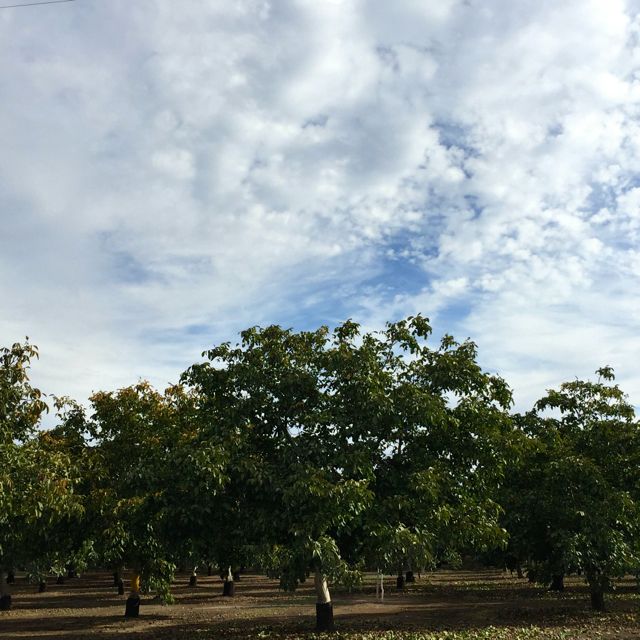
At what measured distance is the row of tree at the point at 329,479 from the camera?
15188 mm

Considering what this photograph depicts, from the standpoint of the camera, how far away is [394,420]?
16.8m

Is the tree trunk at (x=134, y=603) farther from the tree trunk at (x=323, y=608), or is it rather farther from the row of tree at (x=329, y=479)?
the tree trunk at (x=323, y=608)

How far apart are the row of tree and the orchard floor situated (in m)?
1.88

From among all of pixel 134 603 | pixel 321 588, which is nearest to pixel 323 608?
pixel 321 588

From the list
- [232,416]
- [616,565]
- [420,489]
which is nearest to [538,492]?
[616,565]

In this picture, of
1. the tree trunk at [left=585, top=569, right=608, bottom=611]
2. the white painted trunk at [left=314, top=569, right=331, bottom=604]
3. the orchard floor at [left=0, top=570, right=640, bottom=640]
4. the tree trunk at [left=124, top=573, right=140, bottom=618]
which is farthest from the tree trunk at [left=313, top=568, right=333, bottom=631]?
the tree trunk at [left=124, top=573, right=140, bottom=618]

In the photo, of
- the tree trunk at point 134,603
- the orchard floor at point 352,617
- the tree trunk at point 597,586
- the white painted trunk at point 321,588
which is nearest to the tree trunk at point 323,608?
the white painted trunk at point 321,588

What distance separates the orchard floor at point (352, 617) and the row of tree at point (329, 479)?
1885 millimetres

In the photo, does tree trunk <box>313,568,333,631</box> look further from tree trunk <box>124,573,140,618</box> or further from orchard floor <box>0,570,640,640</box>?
tree trunk <box>124,573,140,618</box>

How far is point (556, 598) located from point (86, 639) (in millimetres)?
23015

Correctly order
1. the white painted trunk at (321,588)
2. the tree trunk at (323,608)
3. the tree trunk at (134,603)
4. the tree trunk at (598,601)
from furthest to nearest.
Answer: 1. the tree trunk at (134,603)
2. the tree trunk at (598,601)
3. the tree trunk at (323,608)
4. the white painted trunk at (321,588)

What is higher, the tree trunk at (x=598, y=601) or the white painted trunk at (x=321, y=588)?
the white painted trunk at (x=321, y=588)

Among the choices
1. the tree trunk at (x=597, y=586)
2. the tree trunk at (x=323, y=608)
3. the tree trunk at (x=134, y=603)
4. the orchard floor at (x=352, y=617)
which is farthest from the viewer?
the tree trunk at (x=134, y=603)

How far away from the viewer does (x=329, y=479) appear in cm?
1617
